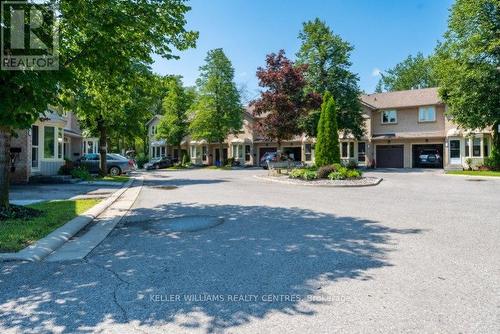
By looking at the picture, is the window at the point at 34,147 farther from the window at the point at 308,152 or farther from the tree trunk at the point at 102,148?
the window at the point at 308,152

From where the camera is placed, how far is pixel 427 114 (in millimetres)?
34344

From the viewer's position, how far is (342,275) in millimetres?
4668

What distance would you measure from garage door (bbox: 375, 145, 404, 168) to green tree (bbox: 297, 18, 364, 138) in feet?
11.9

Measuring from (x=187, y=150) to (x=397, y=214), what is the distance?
4585 cm

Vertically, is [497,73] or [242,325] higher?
[497,73]

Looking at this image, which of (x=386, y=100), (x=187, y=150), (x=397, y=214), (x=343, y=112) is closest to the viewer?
(x=397, y=214)

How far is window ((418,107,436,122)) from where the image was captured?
34000 mm

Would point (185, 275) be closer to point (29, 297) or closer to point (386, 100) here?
point (29, 297)

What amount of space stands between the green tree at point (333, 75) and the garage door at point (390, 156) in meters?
3.63

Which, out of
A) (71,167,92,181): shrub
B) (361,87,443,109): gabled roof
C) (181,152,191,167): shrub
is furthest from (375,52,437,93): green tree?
(71,167,92,181): shrub

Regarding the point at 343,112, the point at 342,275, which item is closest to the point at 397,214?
the point at 342,275

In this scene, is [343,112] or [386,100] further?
[386,100]

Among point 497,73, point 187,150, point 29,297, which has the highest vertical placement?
point 497,73

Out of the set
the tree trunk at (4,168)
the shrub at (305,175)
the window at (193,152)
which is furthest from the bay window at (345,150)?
the tree trunk at (4,168)
